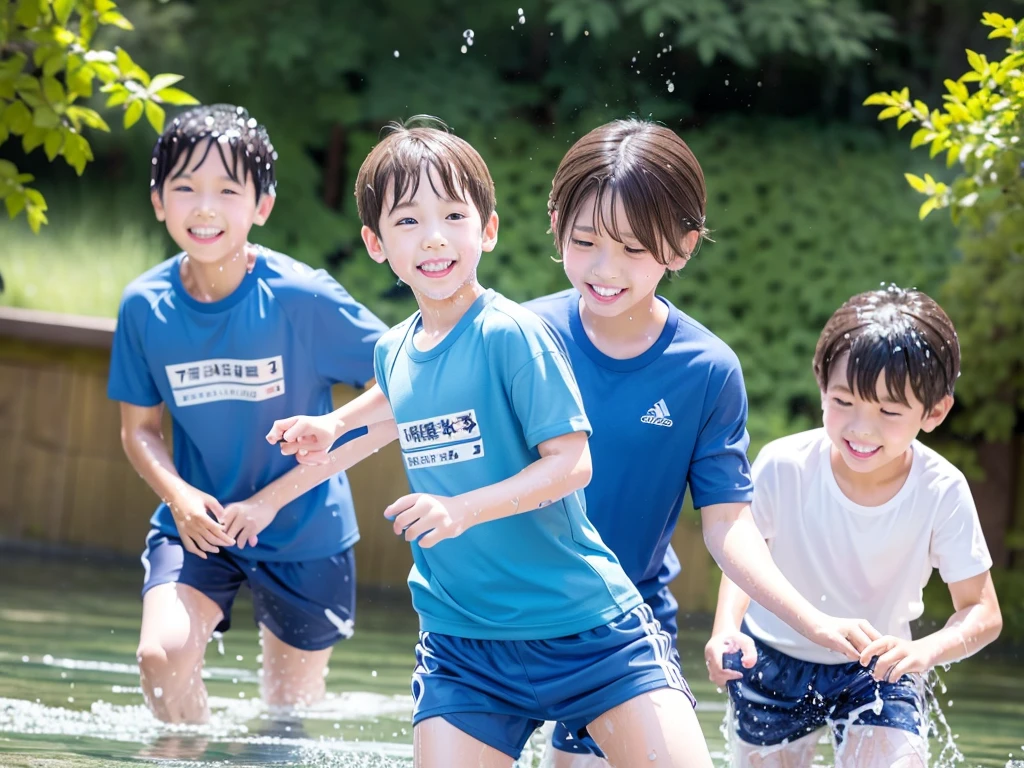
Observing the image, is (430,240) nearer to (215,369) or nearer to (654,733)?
(654,733)

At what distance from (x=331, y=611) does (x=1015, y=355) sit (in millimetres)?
4170

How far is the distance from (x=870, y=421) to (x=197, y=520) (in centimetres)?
175

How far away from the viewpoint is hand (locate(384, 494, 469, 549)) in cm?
261

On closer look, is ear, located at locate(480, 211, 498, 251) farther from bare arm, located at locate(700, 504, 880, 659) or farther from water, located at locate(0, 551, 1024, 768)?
water, located at locate(0, 551, 1024, 768)

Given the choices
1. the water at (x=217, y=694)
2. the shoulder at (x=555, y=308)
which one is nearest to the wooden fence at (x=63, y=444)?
the water at (x=217, y=694)

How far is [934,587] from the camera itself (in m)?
7.35

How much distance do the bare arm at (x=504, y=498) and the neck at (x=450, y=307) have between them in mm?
367

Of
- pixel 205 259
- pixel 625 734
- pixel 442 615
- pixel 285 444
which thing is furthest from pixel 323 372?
pixel 625 734

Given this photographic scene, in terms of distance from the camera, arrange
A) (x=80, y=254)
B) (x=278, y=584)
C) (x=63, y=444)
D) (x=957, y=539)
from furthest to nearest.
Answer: (x=80, y=254)
(x=63, y=444)
(x=278, y=584)
(x=957, y=539)

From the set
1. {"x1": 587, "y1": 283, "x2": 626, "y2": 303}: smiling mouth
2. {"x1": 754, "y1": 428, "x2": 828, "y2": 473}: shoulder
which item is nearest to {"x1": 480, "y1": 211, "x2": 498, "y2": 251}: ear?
{"x1": 587, "y1": 283, "x2": 626, "y2": 303}: smiling mouth

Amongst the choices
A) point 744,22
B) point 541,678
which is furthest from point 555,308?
point 744,22

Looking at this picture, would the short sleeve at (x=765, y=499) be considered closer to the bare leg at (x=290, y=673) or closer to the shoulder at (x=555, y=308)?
the shoulder at (x=555, y=308)

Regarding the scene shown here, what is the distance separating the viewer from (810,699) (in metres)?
3.64

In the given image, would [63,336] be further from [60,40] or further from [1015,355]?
[1015,355]
